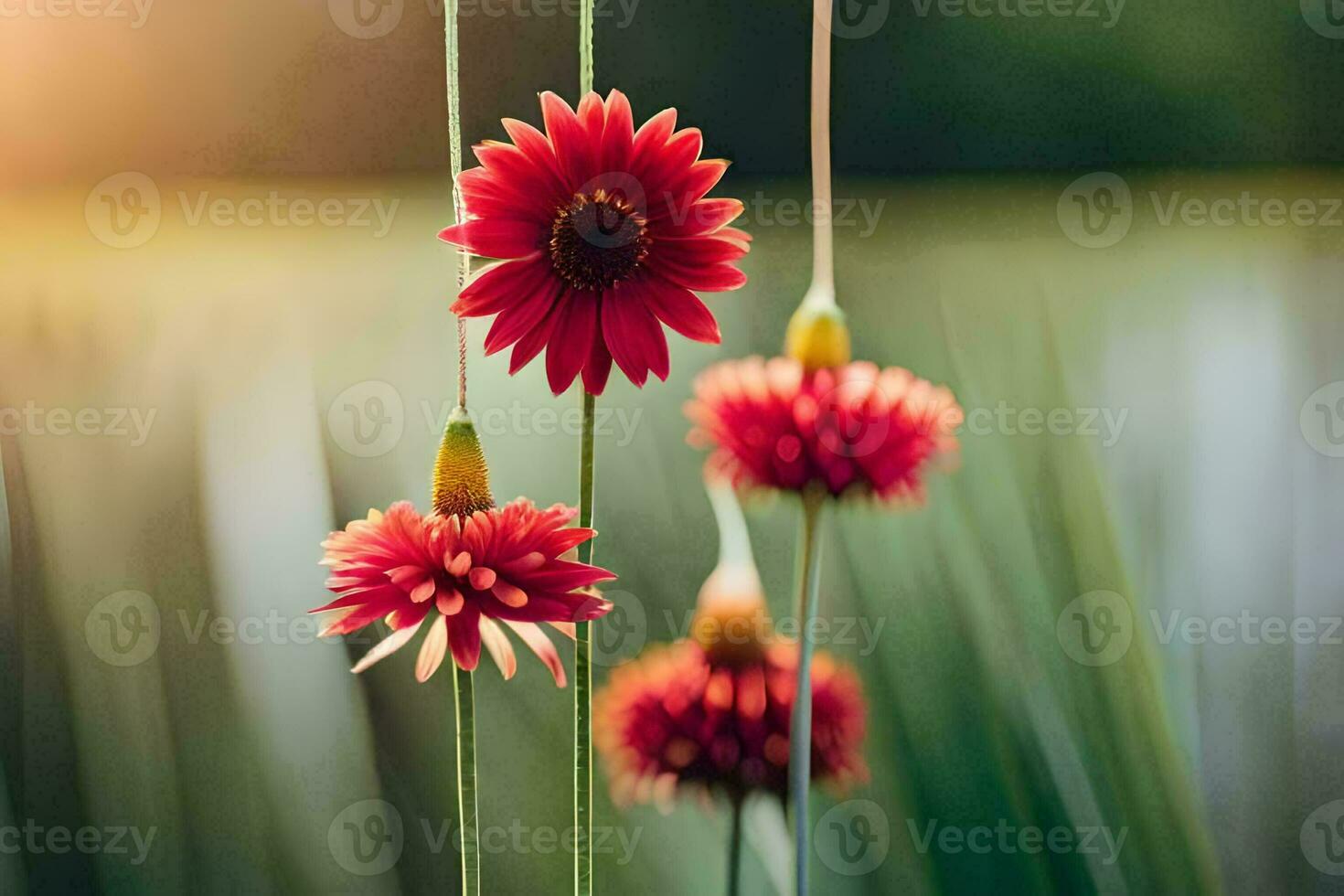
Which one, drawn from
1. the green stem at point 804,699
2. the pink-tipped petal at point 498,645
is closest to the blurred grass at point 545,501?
the green stem at point 804,699

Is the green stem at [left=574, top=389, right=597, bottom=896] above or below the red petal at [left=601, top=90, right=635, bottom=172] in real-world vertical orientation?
below

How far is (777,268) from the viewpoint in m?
0.74

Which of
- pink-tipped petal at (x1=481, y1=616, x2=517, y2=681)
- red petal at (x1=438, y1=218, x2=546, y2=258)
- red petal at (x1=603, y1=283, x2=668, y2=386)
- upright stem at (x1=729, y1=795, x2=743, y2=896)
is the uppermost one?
red petal at (x1=438, y1=218, x2=546, y2=258)

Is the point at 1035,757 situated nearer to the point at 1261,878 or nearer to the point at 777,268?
the point at 1261,878

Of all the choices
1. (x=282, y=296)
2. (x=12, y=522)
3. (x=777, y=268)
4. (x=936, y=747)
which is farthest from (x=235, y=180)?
(x=936, y=747)

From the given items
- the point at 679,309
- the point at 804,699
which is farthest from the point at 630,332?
the point at 804,699

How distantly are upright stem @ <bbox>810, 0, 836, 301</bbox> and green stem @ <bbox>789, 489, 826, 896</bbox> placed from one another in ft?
0.73

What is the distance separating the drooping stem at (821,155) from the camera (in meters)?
0.73

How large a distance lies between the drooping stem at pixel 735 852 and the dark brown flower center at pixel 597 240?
39cm

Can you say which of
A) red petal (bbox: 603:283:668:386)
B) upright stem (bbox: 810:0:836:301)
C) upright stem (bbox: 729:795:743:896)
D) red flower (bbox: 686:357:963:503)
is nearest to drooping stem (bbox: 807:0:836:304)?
upright stem (bbox: 810:0:836:301)

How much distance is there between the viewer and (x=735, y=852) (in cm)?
67

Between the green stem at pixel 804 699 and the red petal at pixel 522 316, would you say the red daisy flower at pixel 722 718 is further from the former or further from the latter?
the red petal at pixel 522 316

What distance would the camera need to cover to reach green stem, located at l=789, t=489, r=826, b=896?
57 centimetres

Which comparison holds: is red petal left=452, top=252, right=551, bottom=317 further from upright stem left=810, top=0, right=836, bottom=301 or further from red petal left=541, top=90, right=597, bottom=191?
upright stem left=810, top=0, right=836, bottom=301
